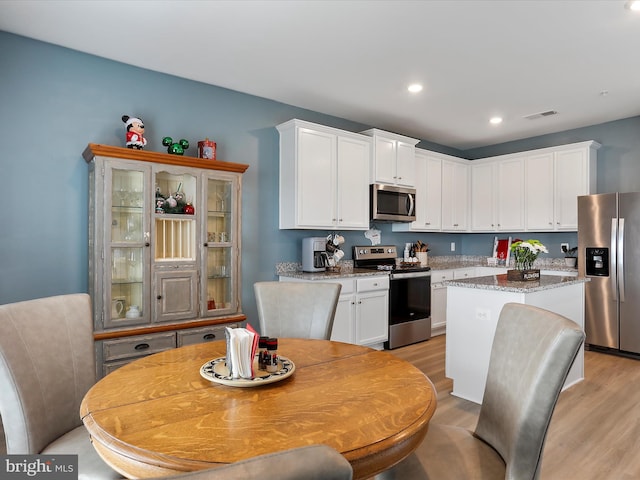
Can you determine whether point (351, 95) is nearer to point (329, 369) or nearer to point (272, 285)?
point (272, 285)

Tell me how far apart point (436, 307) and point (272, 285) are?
3.17 metres

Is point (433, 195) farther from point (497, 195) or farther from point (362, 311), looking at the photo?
point (362, 311)

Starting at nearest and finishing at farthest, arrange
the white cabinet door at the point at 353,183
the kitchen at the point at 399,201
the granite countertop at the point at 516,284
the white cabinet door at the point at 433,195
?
the granite countertop at the point at 516,284
the kitchen at the point at 399,201
the white cabinet door at the point at 353,183
the white cabinet door at the point at 433,195

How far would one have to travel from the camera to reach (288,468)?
19.5 inches

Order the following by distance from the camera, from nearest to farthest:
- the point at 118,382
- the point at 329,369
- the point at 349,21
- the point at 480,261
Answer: the point at 118,382 → the point at 329,369 → the point at 349,21 → the point at 480,261

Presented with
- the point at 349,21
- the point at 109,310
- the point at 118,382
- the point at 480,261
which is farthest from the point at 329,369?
the point at 480,261

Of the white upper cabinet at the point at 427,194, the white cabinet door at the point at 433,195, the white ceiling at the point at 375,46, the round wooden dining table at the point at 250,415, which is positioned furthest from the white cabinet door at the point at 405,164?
the round wooden dining table at the point at 250,415

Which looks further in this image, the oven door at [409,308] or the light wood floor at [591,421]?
the oven door at [409,308]

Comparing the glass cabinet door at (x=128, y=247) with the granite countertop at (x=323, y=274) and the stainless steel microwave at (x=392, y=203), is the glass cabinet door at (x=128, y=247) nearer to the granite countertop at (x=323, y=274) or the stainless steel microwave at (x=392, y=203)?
the granite countertop at (x=323, y=274)

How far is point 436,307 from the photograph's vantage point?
498 cm

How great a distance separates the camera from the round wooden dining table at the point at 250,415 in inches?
36.2

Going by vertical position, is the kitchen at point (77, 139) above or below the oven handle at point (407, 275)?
above

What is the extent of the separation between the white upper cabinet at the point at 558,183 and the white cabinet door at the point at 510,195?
9 cm

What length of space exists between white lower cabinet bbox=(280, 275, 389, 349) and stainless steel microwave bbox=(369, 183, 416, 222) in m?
0.79
